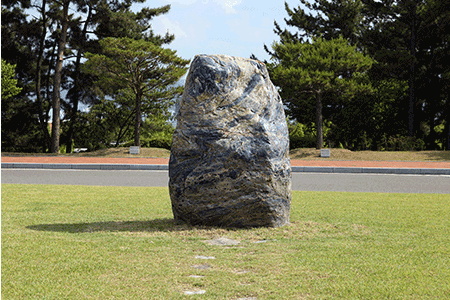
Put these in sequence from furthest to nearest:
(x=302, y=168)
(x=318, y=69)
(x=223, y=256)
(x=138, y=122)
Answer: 1. (x=138, y=122)
2. (x=318, y=69)
3. (x=302, y=168)
4. (x=223, y=256)

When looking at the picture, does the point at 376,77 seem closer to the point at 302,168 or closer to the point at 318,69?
the point at 318,69

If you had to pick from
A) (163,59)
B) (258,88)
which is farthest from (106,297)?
(163,59)

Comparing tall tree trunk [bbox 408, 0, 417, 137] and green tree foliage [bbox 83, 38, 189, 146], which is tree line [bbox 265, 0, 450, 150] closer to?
tall tree trunk [bbox 408, 0, 417, 137]

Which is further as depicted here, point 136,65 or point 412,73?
point 412,73

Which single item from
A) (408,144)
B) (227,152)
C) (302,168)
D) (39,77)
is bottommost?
(302,168)

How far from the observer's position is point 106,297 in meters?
3.30

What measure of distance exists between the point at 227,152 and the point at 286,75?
20.1 metres

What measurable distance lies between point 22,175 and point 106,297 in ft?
40.7

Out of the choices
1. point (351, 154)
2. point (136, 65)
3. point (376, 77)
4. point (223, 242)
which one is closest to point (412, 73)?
point (376, 77)

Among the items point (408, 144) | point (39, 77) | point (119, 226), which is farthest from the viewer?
point (39, 77)

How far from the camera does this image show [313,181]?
13125 millimetres

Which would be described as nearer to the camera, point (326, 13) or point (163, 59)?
point (163, 59)

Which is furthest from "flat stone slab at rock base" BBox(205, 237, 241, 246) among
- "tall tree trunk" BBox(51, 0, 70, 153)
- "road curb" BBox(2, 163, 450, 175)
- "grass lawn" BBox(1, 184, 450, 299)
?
"tall tree trunk" BBox(51, 0, 70, 153)

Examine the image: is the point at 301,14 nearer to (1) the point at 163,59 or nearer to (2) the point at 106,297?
(1) the point at 163,59
